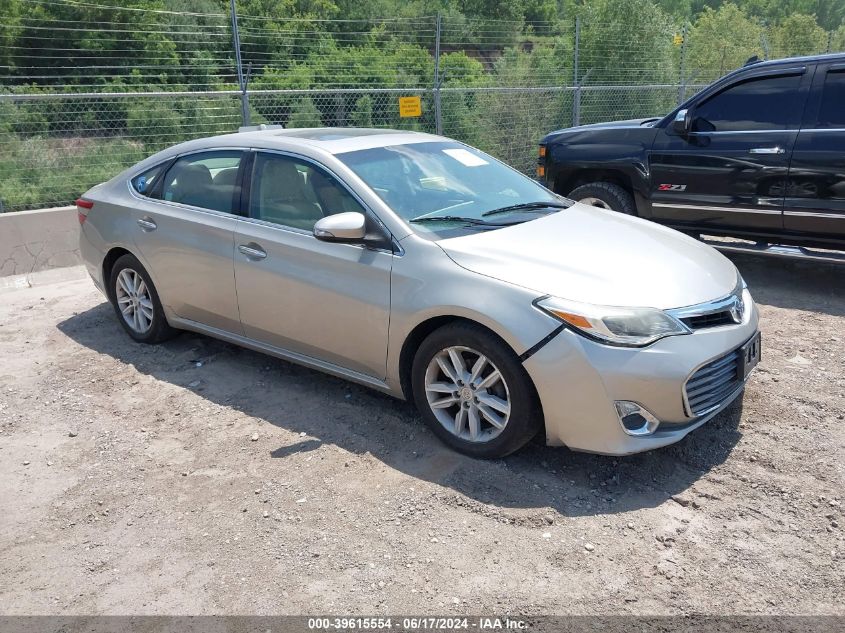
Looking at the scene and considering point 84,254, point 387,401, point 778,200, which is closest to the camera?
point 387,401

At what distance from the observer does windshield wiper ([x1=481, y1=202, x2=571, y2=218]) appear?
4441mm

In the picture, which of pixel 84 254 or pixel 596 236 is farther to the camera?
pixel 84 254

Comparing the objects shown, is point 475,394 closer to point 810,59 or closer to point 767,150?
point 767,150

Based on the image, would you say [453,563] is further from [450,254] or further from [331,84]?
[331,84]

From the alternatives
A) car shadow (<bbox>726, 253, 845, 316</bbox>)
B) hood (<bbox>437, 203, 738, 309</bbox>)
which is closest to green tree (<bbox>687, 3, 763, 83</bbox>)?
car shadow (<bbox>726, 253, 845, 316</bbox>)

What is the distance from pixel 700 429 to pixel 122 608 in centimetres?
297

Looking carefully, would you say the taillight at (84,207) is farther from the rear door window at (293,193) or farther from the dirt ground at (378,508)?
the rear door window at (293,193)

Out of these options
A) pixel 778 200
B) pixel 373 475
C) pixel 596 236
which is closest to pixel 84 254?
pixel 373 475

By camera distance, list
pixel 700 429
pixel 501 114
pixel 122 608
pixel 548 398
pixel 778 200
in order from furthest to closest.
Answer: pixel 501 114, pixel 778 200, pixel 700 429, pixel 548 398, pixel 122 608

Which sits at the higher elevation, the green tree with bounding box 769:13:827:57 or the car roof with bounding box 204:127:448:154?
the green tree with bounding box 769:13:827:57

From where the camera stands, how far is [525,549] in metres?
3.16

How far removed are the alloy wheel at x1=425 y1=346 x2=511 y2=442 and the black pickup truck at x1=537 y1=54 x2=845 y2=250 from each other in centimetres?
411

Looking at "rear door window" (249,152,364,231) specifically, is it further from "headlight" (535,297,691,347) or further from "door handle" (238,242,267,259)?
"headlight" (535,297,691,347)

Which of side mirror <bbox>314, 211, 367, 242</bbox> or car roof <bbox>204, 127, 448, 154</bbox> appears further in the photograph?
car roof <bbox>204, 127, 448, 154</bbox>
